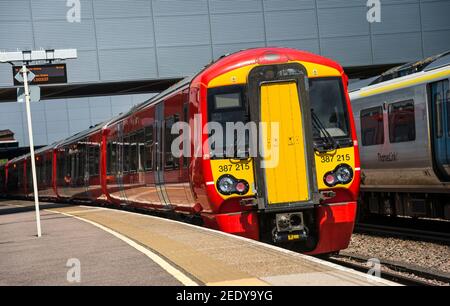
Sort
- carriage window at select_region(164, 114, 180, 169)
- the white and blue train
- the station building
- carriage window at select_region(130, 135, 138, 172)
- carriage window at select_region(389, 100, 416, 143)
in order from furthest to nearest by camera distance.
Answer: the station building
carriage window at select_region(130, 135, 138, 172)
carriage window at select_region(389, 100, 416, 143)
the white and blue train
carriage window at select_region(164, 114, 180, 169)

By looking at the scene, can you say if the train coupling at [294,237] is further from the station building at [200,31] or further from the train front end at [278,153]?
the station building at [200,31]

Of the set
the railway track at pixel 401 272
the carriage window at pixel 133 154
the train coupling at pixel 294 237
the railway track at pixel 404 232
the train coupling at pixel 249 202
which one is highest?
the carriage window at pixel 133 154

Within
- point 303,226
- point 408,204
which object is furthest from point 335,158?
point 408,204

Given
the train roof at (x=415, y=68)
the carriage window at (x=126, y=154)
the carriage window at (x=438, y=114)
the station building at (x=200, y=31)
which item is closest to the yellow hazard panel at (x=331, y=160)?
the carriage window at (x=438, y=114)

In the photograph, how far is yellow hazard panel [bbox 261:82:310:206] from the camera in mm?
10141

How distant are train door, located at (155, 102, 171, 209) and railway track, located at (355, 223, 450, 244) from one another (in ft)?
14.8

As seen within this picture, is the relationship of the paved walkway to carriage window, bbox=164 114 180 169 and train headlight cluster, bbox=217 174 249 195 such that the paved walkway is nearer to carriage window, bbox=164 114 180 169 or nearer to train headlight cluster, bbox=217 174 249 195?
train headlight cluster, bbox=217 174 249 195

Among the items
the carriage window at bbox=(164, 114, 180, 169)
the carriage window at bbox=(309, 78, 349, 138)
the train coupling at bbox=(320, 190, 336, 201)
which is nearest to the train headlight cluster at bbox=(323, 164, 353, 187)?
the train coupling at bbox=(320, 190, 336, 201)

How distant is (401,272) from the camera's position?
32.3ft

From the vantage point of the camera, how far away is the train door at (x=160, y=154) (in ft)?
44.9

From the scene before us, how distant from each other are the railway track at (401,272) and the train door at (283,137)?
131 centimetres

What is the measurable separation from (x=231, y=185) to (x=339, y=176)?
5.27 ft

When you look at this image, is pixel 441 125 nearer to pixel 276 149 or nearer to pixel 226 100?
pixel 276 149

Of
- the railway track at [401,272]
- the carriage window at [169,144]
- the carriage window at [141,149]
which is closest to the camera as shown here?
the railway track at [401,272]
